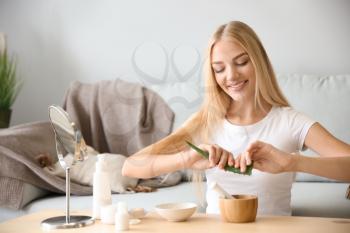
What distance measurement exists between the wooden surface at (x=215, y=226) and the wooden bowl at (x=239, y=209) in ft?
0.04

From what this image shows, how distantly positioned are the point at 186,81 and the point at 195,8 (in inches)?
14.6

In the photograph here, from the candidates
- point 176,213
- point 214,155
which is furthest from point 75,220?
point 214,155

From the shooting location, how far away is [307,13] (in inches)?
99.0

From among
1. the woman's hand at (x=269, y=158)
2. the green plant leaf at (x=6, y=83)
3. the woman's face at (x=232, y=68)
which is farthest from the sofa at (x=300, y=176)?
the green plant leaf at (x=6, y=83)

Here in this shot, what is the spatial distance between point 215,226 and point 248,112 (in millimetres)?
511

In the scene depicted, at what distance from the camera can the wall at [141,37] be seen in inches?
98.7

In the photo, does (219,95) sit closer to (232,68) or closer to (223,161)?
(232,68)

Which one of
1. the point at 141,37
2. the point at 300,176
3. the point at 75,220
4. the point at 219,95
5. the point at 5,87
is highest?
the point at 141,37

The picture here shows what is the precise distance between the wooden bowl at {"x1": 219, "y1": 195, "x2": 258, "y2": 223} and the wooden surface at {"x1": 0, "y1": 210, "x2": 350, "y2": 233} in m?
0.01

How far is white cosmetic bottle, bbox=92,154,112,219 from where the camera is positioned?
125cm

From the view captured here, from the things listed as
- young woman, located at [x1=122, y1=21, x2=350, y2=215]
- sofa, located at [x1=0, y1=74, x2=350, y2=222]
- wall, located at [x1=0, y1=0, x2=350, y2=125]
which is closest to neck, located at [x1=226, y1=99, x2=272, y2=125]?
young woman, located at [x1=122, y1=21, x2=350, y2=215]

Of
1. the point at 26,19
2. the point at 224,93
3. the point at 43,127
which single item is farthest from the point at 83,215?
the point at 26,19

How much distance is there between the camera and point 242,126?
151 cm

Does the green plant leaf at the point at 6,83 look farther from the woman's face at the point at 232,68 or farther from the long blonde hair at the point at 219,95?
the woman's face at the point at 232,68
